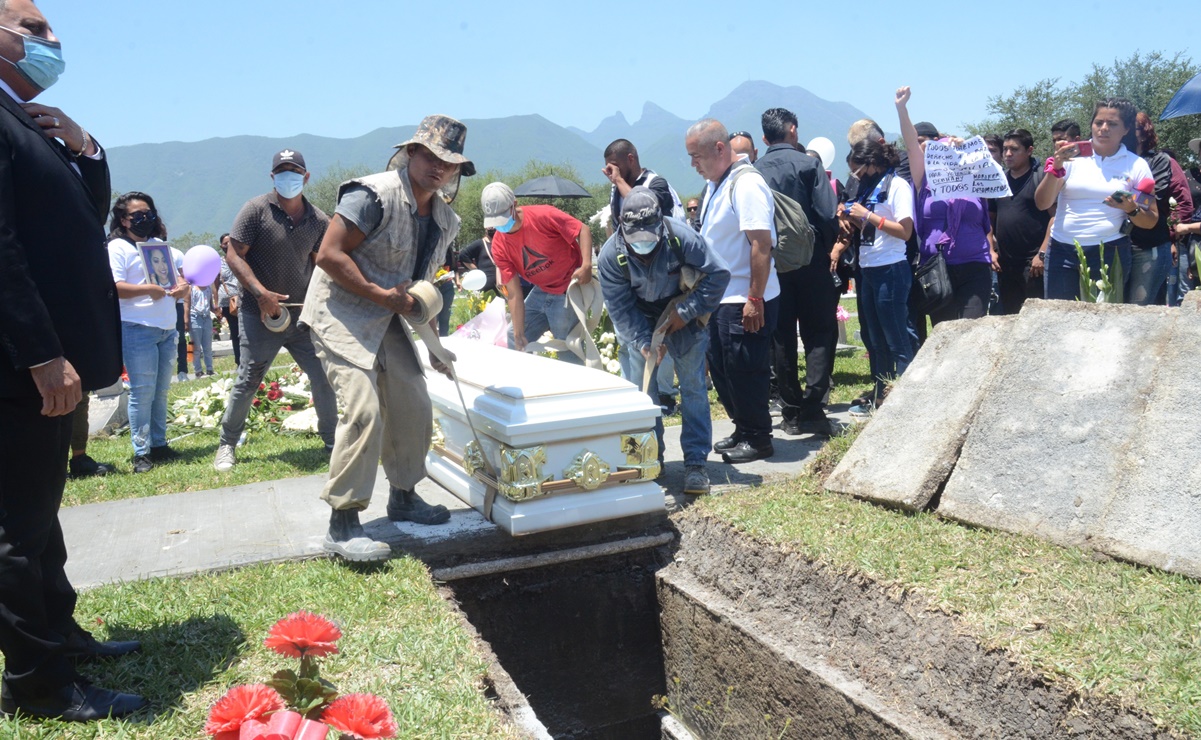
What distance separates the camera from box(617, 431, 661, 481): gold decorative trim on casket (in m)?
4.50

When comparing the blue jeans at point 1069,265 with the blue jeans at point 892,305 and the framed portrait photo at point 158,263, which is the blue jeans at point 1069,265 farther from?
the framed portrait photo at point 158,263

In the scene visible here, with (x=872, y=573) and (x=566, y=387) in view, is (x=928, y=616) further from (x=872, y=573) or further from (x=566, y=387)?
(x=566, y=387)

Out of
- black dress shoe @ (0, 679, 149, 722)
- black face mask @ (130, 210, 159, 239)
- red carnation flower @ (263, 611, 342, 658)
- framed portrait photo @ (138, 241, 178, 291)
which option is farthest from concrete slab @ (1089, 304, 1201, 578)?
black face mask @ (130, 210, 159, 239)

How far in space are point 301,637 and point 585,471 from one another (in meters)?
2.53

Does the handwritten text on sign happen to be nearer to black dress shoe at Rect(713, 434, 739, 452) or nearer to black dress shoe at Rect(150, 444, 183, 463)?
black dress shoe at Rect(713, 434, 739, 452)

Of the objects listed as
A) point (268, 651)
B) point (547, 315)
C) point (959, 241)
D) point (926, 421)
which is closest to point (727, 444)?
point (926, 421)

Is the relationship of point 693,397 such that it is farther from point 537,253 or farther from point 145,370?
point 145,370

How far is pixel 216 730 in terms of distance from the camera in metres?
1.75

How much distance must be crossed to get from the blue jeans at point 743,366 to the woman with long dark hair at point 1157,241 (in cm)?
283

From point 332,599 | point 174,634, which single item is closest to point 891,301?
point 332,599

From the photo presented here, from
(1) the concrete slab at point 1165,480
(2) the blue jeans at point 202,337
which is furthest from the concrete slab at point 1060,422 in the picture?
(2) the blue jeans at point 202,337

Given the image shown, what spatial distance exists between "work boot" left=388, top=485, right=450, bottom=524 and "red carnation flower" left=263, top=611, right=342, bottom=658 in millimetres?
2736

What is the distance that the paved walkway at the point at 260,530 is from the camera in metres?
4.39

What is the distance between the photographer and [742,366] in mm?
5516
